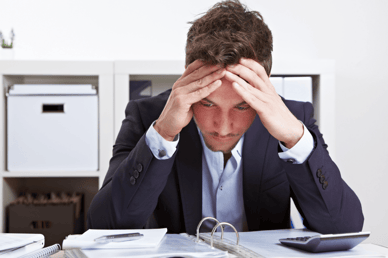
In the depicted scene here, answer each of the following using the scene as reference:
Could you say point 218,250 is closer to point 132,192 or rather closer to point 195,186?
point 132,192

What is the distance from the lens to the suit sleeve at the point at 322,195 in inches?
30.3

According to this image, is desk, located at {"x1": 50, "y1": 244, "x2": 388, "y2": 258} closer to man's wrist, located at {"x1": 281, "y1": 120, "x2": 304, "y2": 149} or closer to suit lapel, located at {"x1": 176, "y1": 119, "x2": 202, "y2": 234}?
man's wrist, located at {"x1": 281, "y1": 120, "x2": 304, "y2": 149}

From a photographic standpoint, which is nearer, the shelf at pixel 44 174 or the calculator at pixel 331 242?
the calculator at pixel 331 242

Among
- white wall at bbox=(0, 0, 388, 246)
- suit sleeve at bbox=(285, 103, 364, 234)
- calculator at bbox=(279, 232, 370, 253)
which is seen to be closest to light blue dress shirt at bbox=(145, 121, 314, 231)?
suit sleeve at bbox=(285, 103, 364, 234)

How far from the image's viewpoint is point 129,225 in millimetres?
833

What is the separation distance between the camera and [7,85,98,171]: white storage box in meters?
1.57

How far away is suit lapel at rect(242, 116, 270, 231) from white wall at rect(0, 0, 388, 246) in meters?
1.07

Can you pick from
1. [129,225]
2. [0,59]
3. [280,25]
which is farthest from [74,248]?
[280,25]

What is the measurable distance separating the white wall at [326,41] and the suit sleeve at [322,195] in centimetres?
123

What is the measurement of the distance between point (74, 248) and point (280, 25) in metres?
Answer: 1.81

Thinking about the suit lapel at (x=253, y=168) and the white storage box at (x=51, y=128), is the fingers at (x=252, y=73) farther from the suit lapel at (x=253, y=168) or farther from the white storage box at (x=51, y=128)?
the white storage box at (x=51, y=128)

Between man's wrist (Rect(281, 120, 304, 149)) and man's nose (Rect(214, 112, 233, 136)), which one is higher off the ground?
man's nose (Rect(214, 112, 233, 136))

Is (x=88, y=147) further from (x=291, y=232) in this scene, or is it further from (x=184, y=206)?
(x=291, y=232)

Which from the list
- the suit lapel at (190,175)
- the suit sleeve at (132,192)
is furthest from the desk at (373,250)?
the suit lapel at (190,175)
